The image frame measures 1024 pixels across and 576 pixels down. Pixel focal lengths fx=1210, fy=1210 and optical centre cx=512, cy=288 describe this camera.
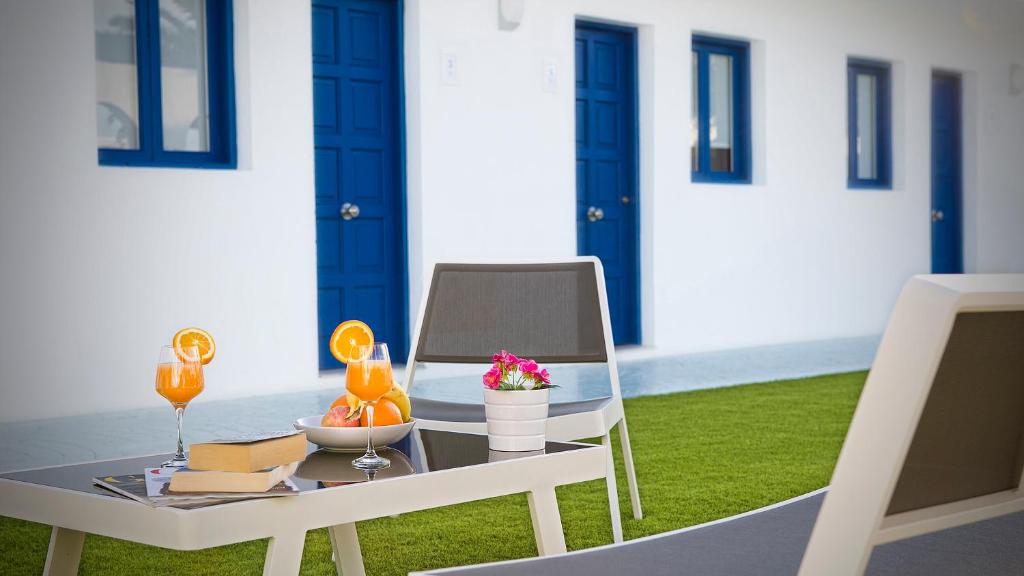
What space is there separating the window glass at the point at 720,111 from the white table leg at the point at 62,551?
276 inches

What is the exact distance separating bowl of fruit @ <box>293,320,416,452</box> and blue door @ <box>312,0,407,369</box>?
439 centimetres

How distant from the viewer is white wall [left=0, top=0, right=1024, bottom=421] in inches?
214

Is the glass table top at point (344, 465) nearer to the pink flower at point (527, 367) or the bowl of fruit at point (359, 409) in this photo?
the bowl of fruit at point (359, 409)

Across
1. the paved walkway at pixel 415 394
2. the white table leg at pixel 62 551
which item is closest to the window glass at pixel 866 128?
the paved walkway at pixel 415 394

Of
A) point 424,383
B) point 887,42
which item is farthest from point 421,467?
point 887,42

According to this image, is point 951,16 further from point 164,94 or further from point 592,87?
point 164,94

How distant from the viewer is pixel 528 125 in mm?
7223

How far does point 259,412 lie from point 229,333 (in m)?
0.65

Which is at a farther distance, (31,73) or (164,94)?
(164,94)

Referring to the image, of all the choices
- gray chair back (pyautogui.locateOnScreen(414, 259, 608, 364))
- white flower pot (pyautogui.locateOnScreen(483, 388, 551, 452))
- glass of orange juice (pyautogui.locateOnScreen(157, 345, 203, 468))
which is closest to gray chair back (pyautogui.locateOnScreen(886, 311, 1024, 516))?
white flower pot (pyautogui.locateOnScreen(483, 388, 551, 452))

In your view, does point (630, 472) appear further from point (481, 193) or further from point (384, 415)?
point (481, 193)

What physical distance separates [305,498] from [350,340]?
48 centimetres

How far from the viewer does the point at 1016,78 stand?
10820mm

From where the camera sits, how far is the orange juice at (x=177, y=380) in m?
1.99
